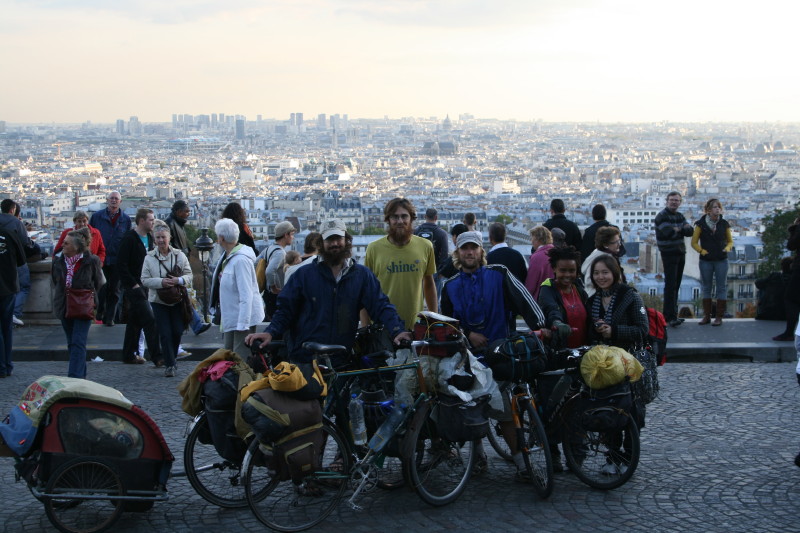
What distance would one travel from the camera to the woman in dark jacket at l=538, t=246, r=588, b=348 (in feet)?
17.6

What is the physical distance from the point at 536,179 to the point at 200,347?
192315 mm

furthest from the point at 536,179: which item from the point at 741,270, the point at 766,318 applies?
the point at 766,318

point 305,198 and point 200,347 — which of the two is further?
point 305,198

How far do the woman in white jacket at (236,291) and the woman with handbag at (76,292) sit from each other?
132cm

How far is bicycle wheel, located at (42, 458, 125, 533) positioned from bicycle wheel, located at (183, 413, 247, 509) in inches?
13.6

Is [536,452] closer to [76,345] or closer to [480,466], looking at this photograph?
[480,466]

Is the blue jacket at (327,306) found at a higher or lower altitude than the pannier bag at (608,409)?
higher

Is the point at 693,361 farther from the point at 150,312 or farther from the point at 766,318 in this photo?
the point at 150,312

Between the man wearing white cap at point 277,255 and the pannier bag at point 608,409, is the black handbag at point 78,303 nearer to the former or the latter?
the man wearing white cap at point 277,255

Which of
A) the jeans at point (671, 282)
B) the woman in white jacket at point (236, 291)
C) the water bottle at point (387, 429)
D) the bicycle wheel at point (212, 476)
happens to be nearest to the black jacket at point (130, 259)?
the woman in white jacket at point (236, 291)

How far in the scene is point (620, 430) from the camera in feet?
16.7

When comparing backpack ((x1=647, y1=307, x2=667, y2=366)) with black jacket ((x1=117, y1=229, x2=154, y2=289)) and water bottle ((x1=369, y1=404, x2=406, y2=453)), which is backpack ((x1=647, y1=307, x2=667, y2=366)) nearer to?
water bottle ((x1=369, y1=404, x2=406, y2=453))

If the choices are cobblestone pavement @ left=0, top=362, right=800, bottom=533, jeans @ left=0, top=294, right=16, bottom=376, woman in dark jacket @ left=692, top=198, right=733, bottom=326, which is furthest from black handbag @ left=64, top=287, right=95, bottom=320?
woman in dark jacket @ left=692, top=198, right=733, bottom=326

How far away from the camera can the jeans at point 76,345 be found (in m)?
7.49
